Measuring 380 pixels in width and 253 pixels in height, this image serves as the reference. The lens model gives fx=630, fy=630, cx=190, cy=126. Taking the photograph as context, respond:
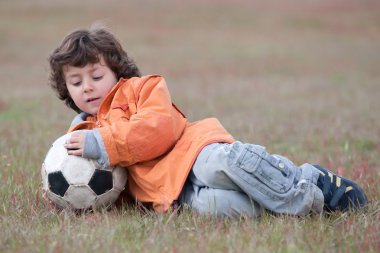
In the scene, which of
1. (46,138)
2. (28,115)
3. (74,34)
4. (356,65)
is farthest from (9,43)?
(74,34)

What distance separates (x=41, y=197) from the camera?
4.34 meters

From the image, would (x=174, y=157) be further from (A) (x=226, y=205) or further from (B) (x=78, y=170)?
(B) (x=78, y=170)

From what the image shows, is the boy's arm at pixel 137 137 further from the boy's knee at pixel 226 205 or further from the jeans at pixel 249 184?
the boy's knee at pixel 226 205

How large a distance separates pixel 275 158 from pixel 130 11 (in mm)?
31024

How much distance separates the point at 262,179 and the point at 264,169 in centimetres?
6

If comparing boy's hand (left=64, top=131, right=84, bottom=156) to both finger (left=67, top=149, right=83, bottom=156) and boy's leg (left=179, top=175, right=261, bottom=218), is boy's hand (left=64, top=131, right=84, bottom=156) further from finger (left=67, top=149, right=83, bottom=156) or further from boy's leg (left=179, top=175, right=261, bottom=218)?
boy's leg (left=179, top=175, right=261, bottom=218)

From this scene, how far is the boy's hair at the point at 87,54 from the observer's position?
4434 millimetres

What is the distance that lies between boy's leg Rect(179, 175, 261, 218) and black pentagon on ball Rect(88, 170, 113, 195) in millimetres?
560

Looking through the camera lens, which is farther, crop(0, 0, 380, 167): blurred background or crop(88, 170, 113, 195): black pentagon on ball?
crop(0, 0, 380, 167): blurred background

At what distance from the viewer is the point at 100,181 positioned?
3998 mm

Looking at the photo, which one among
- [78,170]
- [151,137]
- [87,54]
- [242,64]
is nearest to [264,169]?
[151,137]

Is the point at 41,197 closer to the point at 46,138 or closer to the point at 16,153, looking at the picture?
the point at 16,153

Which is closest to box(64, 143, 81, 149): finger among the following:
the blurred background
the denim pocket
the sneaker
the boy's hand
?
the boy's hand

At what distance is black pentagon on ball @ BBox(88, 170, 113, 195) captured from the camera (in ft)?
13.1
